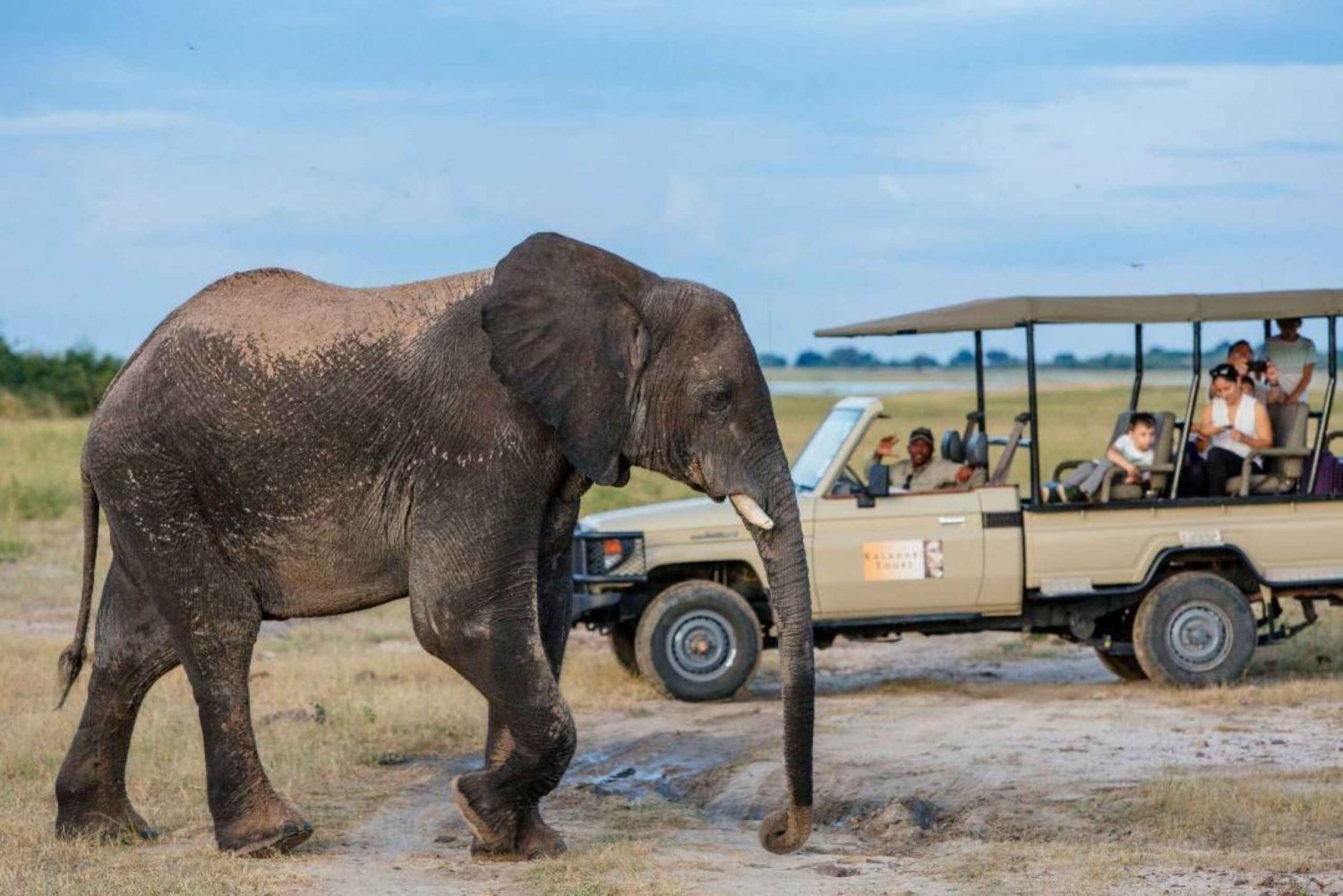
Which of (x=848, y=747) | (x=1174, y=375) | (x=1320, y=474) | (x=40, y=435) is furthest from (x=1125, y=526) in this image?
(x=1174, y=375)

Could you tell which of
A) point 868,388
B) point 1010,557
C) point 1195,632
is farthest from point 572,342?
point 868,388

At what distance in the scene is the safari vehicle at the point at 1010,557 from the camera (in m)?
13.4

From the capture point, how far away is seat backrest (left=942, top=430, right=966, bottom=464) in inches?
559

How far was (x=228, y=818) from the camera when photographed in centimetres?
873

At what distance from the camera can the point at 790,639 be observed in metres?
8.16

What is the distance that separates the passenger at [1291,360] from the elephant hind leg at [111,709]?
311 inches

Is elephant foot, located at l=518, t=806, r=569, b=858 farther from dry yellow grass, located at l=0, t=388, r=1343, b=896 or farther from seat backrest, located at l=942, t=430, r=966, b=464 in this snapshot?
seat backrest, located at l=942, t=430, r=966, b=464

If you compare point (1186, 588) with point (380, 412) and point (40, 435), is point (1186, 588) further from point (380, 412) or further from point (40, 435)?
point (40, 435)

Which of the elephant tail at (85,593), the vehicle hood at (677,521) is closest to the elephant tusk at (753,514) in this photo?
the elephant tail at (85,593)

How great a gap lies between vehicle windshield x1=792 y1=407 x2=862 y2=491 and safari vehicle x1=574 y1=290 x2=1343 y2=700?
38 millimetres

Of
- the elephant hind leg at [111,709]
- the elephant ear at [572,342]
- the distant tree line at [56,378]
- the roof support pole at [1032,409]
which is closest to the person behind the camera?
the elephant ear at [572,342]

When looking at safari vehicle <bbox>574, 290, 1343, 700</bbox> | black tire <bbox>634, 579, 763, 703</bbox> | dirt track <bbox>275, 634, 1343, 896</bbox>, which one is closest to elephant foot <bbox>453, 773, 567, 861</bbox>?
dirt track <bbox>275, 634, 1343, 896</bbox>

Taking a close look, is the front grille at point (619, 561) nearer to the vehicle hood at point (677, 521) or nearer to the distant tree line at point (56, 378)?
the vehicle hood at point (677, 521)

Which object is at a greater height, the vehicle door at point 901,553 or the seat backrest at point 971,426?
the seat backrest at point 971,426
